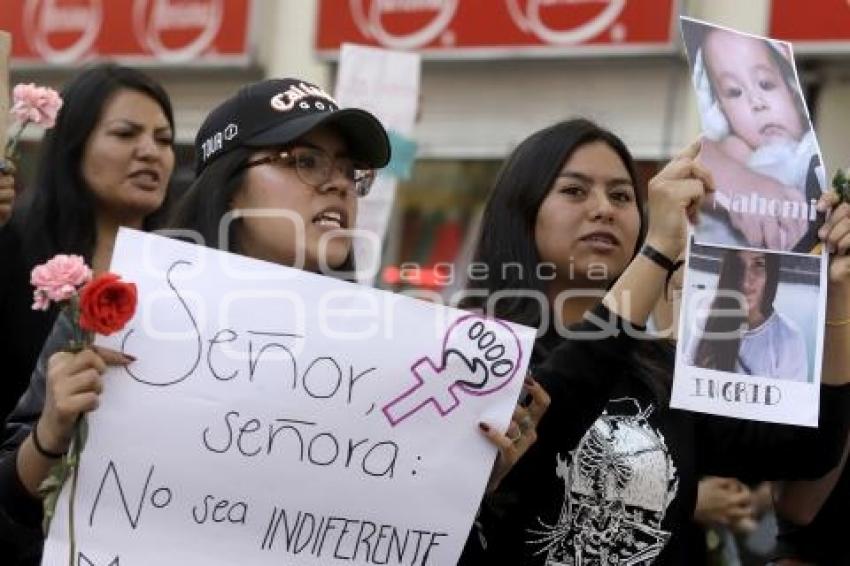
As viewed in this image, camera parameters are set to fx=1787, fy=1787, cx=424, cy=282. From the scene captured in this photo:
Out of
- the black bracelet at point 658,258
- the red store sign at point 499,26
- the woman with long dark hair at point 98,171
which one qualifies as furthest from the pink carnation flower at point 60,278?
the red store sign at point 499,26

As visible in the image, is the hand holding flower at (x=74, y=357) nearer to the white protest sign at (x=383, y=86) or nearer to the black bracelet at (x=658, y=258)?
the black bracelet at (x=658, y=258)

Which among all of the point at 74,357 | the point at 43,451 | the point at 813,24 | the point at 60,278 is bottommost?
the point at 43,451

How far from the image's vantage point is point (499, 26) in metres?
9.20

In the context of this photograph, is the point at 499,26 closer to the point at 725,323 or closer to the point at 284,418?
the point at 725,323

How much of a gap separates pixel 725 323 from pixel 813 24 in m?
5.43

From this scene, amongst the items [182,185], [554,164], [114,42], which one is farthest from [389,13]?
[554,164]

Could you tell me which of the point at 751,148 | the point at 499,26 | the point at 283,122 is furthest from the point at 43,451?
the point at 499,26

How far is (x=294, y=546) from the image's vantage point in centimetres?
245

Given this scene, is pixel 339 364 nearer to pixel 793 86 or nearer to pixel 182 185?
pixel 793 86

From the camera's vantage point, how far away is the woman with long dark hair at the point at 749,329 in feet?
8.93

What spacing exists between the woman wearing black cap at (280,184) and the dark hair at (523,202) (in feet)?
1.21

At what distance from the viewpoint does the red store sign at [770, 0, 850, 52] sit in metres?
7.77

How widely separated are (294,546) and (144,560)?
0.21 metres

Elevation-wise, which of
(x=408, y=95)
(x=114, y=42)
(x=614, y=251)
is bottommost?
(x=614, y=251)
